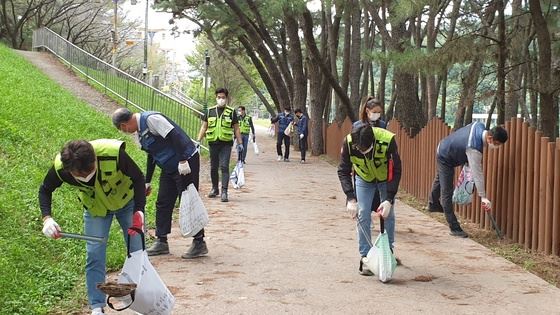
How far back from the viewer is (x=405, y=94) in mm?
15695

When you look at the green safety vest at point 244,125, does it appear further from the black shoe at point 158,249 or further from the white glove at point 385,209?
the white glove at point 385,209

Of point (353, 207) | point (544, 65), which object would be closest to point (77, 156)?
point (353, 207)

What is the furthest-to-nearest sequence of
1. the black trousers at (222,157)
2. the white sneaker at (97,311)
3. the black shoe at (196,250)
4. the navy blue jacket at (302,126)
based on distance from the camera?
the navy blue jacket at (302,126), the black trousers at (222,157), the black shoe at (196,250), the white sneaker at (97,311)

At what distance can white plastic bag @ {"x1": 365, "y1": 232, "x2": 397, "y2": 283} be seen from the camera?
6086 mm

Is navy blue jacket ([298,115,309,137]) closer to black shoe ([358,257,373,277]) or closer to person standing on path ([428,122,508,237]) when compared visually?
person standing on path ([428,122,508,237])

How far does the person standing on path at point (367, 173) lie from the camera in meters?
6.14

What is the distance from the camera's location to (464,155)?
836 centimetres

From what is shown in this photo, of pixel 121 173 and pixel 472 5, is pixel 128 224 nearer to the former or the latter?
pixel 121 173

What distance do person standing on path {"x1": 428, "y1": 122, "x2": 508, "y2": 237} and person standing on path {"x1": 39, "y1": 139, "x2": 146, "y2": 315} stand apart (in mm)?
4456

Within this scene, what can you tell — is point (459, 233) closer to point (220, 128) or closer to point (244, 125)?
point (220, 128)

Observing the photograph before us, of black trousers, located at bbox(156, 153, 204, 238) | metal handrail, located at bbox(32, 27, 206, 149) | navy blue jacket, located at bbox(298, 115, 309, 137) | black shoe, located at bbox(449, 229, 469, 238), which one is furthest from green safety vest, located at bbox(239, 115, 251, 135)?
black trousers, located at bbox(156, 153, 204, 238)

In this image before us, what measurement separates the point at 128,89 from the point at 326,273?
15981mm

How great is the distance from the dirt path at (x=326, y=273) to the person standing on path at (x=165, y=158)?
23 cm

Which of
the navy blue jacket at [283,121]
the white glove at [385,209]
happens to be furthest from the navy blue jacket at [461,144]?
the navy blue jacket at [283,121]
